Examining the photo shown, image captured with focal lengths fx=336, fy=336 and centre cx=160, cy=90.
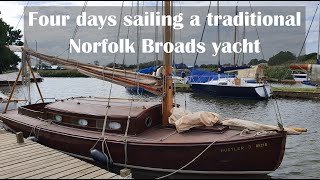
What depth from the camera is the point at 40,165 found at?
938 cm

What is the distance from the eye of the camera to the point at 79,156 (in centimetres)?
1182

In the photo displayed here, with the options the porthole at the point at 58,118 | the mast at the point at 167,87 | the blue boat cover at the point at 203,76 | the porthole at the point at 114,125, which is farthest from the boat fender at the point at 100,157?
the blue boat cover at the point at 203,76

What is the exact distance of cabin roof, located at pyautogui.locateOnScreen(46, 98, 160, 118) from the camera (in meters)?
11.6

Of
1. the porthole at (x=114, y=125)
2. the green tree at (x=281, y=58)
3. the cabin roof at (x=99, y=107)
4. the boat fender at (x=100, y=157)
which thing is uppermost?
the green tree at (x=281, y=58)

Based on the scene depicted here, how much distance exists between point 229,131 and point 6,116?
403 inches

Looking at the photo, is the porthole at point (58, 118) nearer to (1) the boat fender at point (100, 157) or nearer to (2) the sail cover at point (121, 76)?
(2) the sail cover at point (121, 76)

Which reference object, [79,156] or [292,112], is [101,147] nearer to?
[79,156]

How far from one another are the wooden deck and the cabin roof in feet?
6.24

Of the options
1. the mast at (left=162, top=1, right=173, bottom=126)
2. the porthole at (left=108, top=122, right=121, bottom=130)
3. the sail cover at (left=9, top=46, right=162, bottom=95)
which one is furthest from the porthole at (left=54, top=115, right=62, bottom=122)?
the mast at (left=162, top=1, right=173, bottom=126)

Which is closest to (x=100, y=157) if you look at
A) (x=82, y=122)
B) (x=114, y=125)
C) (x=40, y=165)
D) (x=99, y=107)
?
(x=114, y=125)

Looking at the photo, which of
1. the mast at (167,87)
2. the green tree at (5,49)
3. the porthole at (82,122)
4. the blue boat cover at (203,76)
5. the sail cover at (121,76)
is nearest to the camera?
the mast at (167,87)

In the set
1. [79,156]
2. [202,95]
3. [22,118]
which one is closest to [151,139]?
[79,156]

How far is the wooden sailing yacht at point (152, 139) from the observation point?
32.1 feet

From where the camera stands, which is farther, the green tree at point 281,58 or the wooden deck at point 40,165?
the green tree at point 281,58
